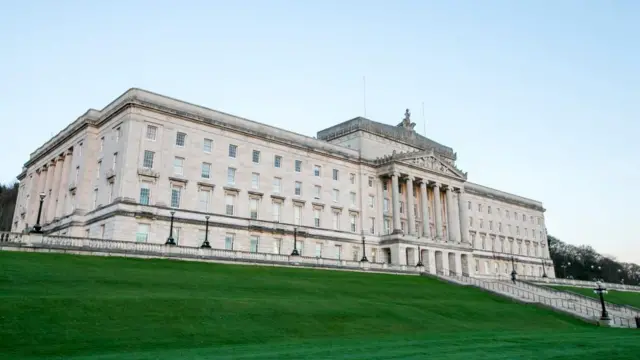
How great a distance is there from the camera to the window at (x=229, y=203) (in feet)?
196

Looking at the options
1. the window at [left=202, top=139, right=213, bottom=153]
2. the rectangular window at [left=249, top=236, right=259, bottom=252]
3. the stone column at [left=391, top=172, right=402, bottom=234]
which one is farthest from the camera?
the stone column at [left=391, top=172, right=402, bottom=234]

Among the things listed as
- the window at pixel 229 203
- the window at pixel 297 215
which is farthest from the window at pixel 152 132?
the window at pixel 297 215

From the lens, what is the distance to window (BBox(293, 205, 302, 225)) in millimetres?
66062

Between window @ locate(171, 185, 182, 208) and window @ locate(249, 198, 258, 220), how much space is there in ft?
30.1

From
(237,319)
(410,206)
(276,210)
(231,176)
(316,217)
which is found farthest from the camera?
(410,206)

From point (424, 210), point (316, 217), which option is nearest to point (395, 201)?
point (424, 210)

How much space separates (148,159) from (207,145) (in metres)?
7.53

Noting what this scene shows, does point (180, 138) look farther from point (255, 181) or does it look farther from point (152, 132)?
point (255, 181)

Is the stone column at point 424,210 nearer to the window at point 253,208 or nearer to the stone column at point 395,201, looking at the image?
the stone column at point 395,201

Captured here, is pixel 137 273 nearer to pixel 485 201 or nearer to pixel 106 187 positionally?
pixel 106 187

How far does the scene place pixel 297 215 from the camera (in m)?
66.6

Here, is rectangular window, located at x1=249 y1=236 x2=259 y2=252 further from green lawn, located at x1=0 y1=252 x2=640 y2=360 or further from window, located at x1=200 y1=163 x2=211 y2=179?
green lawn, located at x1=0 y1=252 x2=640 y2=360

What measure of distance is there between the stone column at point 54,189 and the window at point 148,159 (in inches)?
765

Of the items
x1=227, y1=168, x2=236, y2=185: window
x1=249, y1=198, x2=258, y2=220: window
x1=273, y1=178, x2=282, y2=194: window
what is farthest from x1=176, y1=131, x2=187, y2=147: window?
x1=273, y1=178, x2=282, y2=194: window
